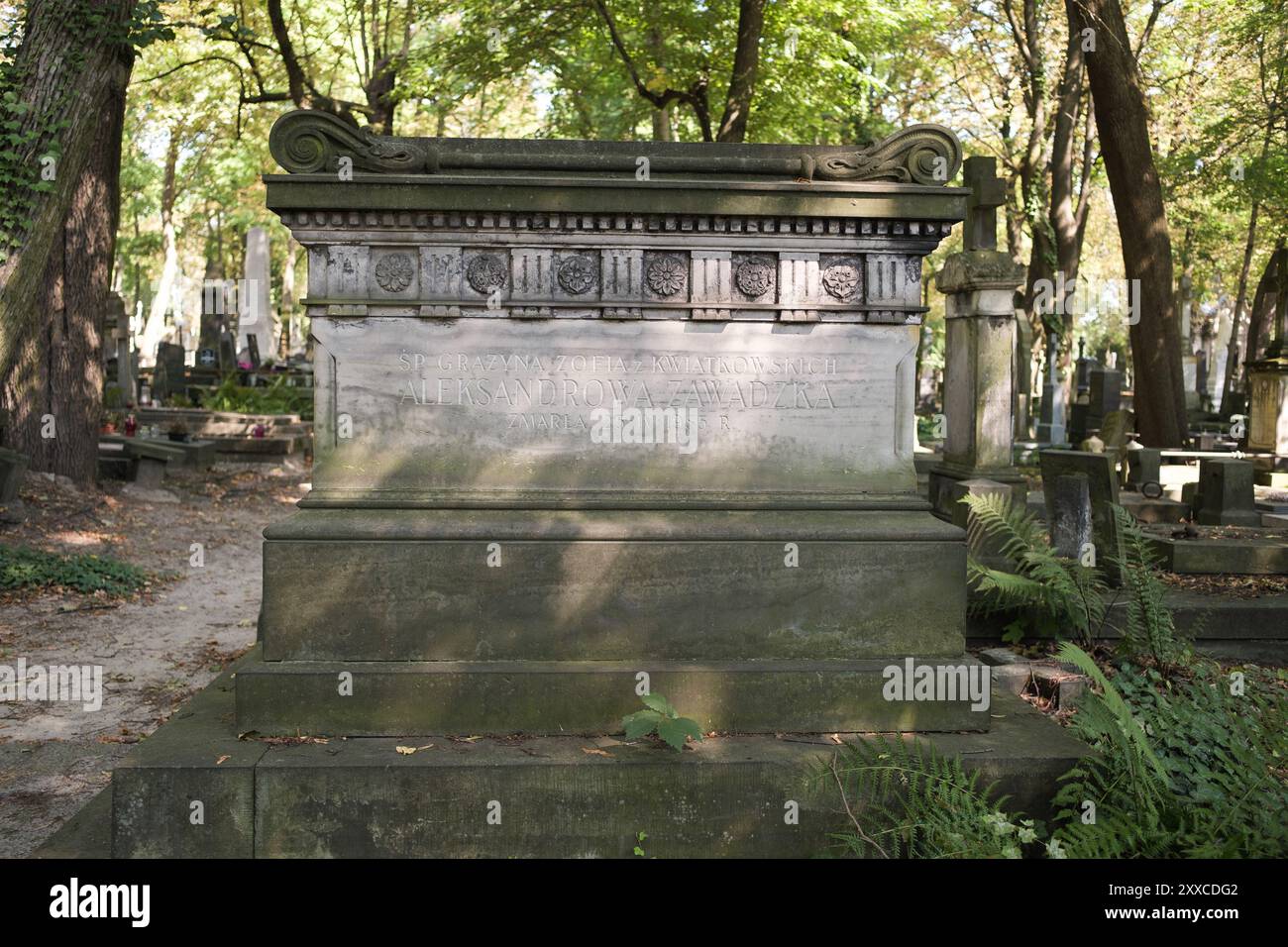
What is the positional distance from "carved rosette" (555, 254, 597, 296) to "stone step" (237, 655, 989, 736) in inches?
61.6

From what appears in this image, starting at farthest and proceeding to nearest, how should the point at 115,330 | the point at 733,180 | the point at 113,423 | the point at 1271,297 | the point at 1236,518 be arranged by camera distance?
the point at 1271,297 → the point at 115,330 → the point at 113,423 → the point at 1236,518 → the point at 733,180

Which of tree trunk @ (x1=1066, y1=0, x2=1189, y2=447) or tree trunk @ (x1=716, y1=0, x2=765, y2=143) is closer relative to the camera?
tree trunk @ (x1=1066, y1=0, x2=1189, y2=447)

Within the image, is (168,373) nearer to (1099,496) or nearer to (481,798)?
(1099,496)

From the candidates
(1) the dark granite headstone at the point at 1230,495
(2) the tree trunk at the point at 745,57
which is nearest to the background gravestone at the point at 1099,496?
(1) the dark granite headstone at the point at 1230,495

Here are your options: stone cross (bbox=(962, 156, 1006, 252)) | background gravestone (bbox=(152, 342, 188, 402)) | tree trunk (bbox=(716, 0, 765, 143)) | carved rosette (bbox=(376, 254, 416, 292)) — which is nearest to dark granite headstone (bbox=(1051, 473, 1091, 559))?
stone cross (bbox=(962, 156, 1006, 252))

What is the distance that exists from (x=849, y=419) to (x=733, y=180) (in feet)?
3.73

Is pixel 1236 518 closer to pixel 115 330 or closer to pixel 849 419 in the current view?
pixel 849 419

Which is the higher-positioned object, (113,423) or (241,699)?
(113,423)

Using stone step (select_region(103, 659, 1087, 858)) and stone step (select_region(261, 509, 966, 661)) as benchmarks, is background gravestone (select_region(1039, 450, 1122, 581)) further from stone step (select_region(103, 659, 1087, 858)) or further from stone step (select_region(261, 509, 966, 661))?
stone step (select_region(103, 659, 1087, 858))

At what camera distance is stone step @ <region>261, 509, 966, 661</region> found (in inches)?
174

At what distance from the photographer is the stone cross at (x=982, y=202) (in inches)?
414

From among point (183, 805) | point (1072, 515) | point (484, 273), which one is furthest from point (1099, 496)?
point (183, 805)
